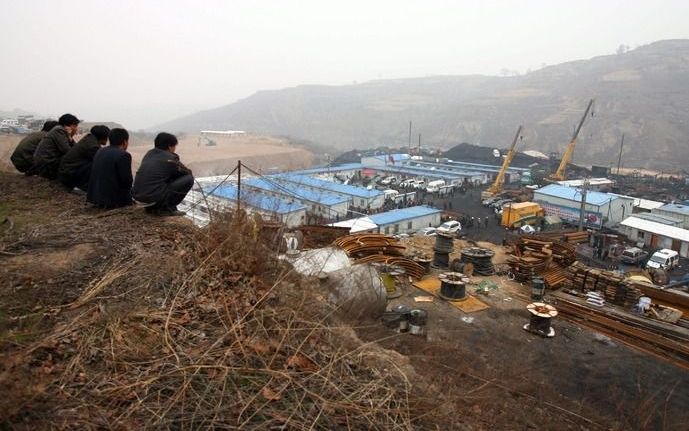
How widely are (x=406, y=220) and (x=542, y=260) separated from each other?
11248mm

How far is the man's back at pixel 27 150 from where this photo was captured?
602 cm

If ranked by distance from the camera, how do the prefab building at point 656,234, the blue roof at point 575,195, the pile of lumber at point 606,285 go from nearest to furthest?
1. the pile of lumber at point 606,285
2. the prefab building at point 656,234
3. the blue roof at point 575,195

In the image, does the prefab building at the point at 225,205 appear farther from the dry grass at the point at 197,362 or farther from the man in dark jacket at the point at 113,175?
the dry grass at the point at 197,362

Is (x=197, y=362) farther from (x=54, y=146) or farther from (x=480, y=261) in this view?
(x=480, y=261)

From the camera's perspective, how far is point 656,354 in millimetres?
6176

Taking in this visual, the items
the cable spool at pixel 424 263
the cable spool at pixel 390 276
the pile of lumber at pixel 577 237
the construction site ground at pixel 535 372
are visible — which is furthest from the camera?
the pile of lumber at pixel 577 237

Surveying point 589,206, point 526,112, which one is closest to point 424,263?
point 589,206

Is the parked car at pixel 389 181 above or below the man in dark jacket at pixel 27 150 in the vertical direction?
below

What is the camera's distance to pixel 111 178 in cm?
455

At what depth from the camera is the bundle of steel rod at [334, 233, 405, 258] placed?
7.48 meters

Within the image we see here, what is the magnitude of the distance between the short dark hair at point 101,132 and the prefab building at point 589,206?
23.6m

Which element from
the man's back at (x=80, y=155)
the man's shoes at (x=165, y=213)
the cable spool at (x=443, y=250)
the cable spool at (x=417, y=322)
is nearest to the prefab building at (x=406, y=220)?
the cable spool at (x=443, y=250)

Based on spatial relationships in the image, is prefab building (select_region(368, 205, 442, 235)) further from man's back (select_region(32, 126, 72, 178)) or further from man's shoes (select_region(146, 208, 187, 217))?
man's shoes (select_region(146, 208, 187, 217))

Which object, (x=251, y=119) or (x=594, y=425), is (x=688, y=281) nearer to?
(x=594, y=425)
